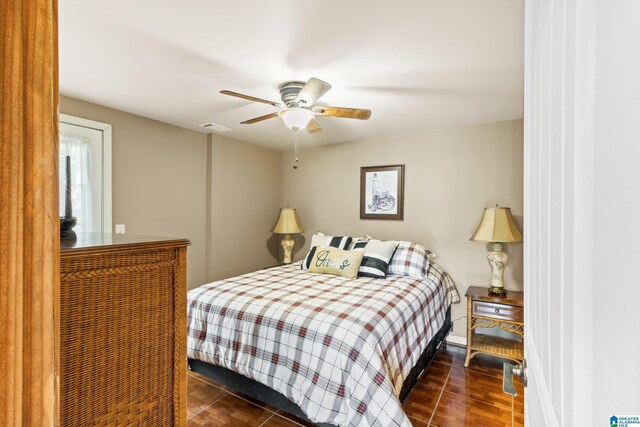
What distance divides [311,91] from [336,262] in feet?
5.51

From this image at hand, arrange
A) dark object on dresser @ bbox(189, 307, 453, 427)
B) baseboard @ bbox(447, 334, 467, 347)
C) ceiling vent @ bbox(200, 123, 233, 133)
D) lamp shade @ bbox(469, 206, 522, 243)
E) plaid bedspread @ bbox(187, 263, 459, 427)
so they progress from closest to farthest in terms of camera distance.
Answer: plaid bedspread @ bbox(187, 263, 459, 427) → dark object on dresser @ bbox(189, 307, 453, 427) → lamp shade @ bbox(469, 206, 522, 243) → baseboard @ bbox(447, 334, 467, 347) → ceiling vent @ bbox(200, 123, 233, 133)

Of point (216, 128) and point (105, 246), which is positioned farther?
point (216, 128)

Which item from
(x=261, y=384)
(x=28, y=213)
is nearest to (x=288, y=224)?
(x=261, y=384)

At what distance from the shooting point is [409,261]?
120 inches

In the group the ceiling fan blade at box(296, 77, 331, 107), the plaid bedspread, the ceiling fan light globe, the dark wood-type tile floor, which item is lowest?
the dark wood-type tile floor

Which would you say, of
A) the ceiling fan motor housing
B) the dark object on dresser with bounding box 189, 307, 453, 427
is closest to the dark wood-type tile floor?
the dark object on dresser with bounding box 189, 307, 453, 427

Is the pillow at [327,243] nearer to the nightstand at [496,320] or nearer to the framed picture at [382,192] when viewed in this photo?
the framed picture at [382,192]

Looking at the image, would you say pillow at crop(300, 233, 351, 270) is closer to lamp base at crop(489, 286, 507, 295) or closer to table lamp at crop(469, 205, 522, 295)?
table lamp at crop(469, 205, 522, 295)

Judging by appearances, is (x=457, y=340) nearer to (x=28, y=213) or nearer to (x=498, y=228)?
(x=498, y=228)

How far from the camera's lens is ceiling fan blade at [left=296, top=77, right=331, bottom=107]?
1.93m

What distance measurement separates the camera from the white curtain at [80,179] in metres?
2.59

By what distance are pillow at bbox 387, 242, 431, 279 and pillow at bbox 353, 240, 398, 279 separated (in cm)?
7

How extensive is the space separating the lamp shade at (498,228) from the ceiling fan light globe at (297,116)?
190cm
